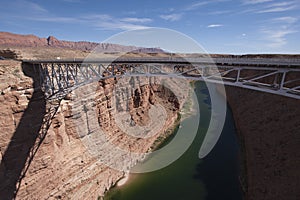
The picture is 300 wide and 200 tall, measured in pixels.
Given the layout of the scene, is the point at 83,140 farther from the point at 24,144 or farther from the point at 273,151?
the point at 273,151

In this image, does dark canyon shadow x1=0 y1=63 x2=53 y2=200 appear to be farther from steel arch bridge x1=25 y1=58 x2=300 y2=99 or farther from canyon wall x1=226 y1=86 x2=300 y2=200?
canyon wall x1=226 y1=86 x2=300 y2=200

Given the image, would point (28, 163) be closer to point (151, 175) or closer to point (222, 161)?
point (151, 175)

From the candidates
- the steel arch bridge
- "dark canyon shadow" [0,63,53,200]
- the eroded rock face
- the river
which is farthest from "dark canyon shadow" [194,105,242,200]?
"dark canyon shadow" [0,63,53,200]

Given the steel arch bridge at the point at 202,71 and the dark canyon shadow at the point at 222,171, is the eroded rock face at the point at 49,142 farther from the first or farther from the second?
the dark canyon shadow at the point at 222,171

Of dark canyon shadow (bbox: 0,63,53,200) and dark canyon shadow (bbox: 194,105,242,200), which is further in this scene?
dark canyon shadow (bbox: 194,105,242,200)

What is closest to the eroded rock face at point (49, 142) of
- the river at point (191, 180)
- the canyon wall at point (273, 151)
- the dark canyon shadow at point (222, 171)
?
the river at point (191, 180)

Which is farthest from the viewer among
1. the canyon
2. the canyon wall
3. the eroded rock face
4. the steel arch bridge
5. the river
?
the river

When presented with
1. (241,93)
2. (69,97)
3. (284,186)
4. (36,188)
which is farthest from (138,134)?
(241,93)
